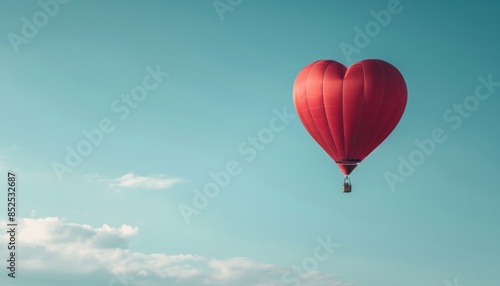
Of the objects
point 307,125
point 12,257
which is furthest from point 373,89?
point 12,257

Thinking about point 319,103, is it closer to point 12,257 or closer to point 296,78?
point 296,78

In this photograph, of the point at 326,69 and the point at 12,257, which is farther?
the point at 326,69

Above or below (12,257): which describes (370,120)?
above

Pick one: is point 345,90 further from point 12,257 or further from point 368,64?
point 12,257

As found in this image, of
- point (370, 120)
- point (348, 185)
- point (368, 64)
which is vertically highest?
point (368, 64)
